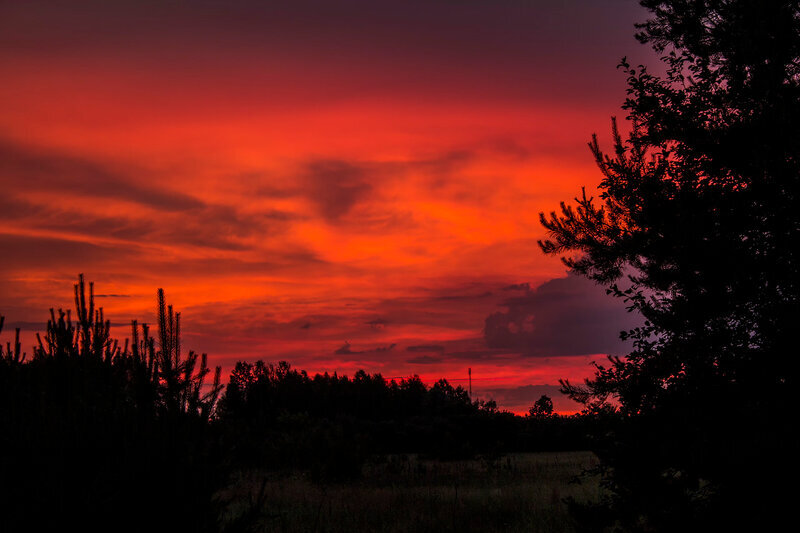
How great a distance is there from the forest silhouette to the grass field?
1.40 m

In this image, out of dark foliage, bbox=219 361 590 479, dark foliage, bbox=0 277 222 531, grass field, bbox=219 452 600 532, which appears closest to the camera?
dark foliage, bbox=0 277 222 531

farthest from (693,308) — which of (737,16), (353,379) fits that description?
(353,379)

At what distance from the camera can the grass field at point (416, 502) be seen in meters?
13.3

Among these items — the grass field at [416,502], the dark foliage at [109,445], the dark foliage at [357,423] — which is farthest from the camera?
the dark foliage at [357,423]

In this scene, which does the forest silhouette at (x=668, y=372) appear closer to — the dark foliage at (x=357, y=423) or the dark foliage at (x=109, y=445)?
the dark foliage at (x=109, y=445)

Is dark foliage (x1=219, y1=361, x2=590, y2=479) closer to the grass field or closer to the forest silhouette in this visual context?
the grass field

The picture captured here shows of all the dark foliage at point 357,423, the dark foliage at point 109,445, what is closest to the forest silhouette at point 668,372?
the dark foliage at point 109,445

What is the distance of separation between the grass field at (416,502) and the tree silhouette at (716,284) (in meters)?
3.98

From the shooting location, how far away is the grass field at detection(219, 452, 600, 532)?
43.5 ft

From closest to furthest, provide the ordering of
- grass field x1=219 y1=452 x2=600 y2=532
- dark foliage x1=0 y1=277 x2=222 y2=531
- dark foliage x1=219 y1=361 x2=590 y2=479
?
1. dark foliage x1=0 y1=277 x2=222 y2=531
2. grass field x1=219 y1=452 x2=600 y2=532
3. dark foliage x1=219 y1=361 x2=590 y2=479

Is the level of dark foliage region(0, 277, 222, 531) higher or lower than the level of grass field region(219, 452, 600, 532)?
higher

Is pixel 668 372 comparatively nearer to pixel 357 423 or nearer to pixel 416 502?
pixel 416 502

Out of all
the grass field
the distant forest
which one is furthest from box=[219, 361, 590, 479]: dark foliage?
the distant forest

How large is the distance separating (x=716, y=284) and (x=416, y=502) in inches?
380
